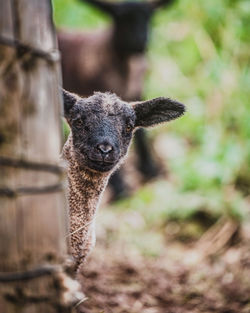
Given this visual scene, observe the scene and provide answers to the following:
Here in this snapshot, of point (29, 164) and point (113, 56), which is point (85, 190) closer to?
point (29, 164)

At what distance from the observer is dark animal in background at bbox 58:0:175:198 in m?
10.0

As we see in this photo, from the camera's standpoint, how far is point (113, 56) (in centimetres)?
1049

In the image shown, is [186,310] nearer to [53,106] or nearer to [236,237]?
[236,237]

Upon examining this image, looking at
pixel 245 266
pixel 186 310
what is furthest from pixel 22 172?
pixel 245 266

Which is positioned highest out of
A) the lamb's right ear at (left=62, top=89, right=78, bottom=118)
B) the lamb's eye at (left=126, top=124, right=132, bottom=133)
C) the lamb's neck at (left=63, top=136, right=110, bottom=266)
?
the lamb's right ear at (left=62, top=89, right=78, bottom=118)

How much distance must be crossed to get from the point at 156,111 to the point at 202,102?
5.43 meters

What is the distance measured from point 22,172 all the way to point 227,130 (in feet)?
22.6

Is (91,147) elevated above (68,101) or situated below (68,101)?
below

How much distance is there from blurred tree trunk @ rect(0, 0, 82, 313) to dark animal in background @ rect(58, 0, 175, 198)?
787 cm

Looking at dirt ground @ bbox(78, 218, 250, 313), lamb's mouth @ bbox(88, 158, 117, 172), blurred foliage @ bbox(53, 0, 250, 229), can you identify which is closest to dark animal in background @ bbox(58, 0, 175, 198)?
blurred foliage @ bbox(53, 0, 250, 229)

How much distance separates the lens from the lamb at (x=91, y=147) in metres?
4.12

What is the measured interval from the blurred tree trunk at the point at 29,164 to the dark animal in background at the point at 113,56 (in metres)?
7.87

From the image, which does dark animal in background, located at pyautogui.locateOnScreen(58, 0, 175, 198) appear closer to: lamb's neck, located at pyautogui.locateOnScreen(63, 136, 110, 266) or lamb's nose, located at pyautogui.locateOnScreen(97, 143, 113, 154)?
lamb's neck, located at pyautogui.locateOnScreen(63, 136, 110, 266)

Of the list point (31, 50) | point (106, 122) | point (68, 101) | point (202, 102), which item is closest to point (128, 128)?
point (106, 122)
